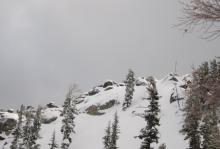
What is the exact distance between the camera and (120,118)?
97.4 meters

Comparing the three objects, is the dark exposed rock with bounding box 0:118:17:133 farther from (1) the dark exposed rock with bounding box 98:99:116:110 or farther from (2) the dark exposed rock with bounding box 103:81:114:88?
(2) the dark exposed rock with bounding box 103:81:114:88

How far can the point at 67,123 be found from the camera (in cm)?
8281

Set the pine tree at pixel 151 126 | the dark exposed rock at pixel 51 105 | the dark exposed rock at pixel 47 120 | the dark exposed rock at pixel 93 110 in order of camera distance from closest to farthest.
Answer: the pine tree at pixel 151 126 → the dark exposed rock at pixel 93 110 → the dark exposed rock at pixel 47 120 → the dark exposed rock at pixel 51 105

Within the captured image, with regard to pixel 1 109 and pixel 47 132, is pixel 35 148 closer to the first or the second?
pixel 47 132

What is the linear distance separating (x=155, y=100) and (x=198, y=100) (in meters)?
30.9

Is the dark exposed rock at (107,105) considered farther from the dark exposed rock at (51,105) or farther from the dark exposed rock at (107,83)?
the dark exposed rock at (51,105)

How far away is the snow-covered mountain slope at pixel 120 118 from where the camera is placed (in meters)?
82.4

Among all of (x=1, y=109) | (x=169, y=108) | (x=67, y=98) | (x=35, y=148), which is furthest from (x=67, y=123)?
(x=1, y=109)

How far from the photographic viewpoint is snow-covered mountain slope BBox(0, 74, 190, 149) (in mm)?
82375

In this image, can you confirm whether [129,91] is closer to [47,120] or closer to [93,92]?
[47,120]

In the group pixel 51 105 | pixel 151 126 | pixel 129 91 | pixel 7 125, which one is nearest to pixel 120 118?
pixel 129 91

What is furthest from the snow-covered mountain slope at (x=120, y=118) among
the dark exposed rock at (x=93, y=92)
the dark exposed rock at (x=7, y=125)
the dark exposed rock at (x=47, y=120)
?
the dark exposed rock at (x=7, y=125)

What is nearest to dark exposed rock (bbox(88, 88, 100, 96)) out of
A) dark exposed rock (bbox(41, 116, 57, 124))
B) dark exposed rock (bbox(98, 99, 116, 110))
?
dark exposed rock (bbox(98, 99, 116, 110))

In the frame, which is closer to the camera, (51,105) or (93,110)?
(93,110)
